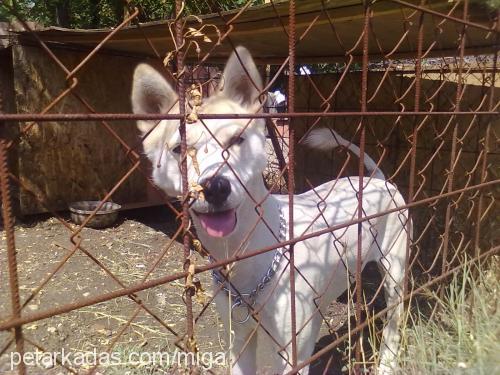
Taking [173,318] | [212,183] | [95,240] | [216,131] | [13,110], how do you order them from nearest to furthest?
[212,183], [216,131], [173,318], [95,240], [13,110]

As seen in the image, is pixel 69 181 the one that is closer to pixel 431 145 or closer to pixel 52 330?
pixel 52 330

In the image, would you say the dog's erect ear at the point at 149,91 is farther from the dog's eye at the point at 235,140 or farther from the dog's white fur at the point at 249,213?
the dog's eye at the point at 235,140

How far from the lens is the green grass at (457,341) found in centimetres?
155

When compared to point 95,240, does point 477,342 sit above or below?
above

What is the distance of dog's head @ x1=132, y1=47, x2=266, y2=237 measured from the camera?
143cm

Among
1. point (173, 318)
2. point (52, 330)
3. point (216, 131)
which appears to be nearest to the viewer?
point (216, 131)

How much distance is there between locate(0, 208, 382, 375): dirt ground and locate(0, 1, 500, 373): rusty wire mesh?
0.02 meters

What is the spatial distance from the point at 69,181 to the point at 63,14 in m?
3.26

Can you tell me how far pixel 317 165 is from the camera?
488 cm

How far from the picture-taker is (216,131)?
1.59 meters

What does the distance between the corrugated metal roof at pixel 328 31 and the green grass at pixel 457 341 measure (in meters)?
1.24

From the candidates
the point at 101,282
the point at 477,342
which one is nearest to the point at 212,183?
the point at 477,342

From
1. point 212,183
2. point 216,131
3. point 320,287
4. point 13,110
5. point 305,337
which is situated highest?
point 13,110

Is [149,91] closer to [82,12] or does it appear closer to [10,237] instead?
[10,237]
